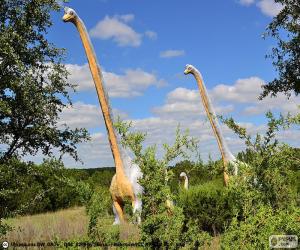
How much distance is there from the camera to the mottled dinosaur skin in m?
12.0

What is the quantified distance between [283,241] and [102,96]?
8.89 meters

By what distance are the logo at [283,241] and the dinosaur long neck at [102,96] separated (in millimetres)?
8280

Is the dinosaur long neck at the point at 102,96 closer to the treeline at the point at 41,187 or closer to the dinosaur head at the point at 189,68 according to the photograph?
the treeline at the point at 41,187

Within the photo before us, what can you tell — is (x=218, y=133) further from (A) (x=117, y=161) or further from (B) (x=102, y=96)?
(B) (x=102, y=96)

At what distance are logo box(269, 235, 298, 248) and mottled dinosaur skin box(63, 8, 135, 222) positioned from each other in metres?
7.80

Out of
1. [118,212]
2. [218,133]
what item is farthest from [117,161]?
[218,133]

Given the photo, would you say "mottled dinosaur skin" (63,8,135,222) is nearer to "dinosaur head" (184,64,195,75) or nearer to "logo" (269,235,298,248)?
"dinosaur head" (184,64,195,75)

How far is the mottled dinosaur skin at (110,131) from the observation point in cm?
1200

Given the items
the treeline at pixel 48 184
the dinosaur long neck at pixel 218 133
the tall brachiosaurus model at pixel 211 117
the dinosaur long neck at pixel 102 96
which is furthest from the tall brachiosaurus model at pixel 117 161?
the dinosaur long neck at pixel 218 133

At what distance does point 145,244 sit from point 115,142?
763 centimetres

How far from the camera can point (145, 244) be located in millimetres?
4652

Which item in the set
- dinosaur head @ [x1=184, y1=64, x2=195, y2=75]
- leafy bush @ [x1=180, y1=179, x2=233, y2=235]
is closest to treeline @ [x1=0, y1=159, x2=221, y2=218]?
leafy bush @ [x1=180, y1=179, x2=233, y2=235]

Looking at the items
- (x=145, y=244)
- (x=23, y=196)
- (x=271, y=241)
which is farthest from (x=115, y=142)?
(x=23, y=196)

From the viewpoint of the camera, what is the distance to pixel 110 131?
40.1 ft
